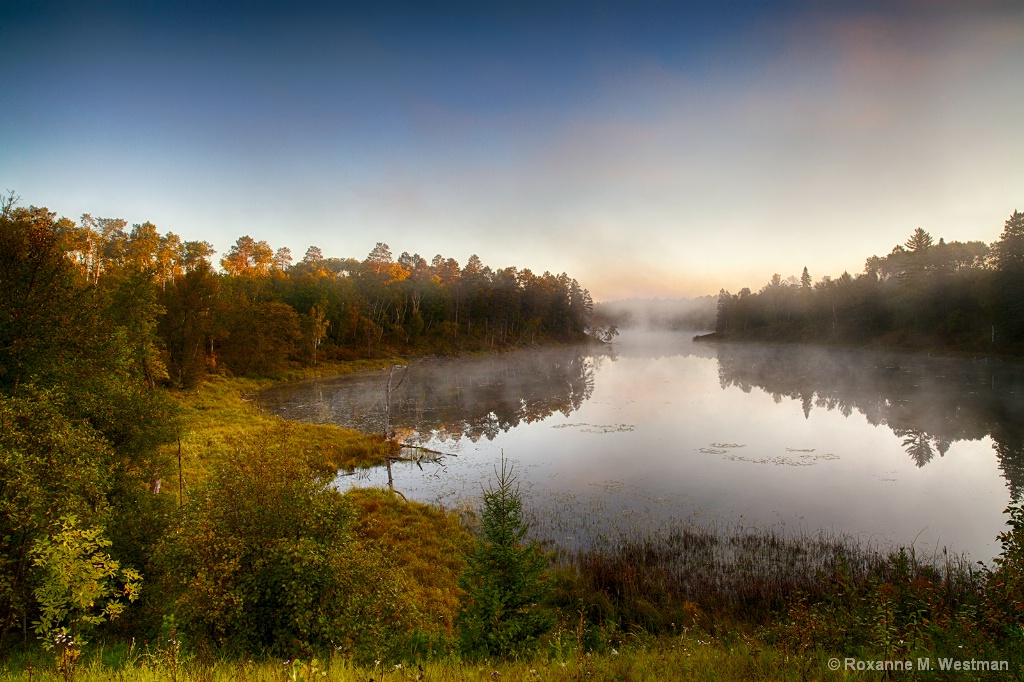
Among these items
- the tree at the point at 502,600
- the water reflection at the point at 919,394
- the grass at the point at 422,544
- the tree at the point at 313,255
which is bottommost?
the grass at the point at 422,544

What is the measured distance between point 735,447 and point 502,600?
25.4 m

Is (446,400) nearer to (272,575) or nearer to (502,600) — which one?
(272,575)

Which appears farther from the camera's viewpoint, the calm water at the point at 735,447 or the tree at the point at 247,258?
the tree at the point at 247,258

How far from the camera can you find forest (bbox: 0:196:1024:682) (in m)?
7.50

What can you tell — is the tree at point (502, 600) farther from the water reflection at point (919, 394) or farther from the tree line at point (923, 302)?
the tree line at point (923, 302)

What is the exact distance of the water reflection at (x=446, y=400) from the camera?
126ft

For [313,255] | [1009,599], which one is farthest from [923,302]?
[313,255]

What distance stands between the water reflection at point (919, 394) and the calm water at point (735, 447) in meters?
0.22

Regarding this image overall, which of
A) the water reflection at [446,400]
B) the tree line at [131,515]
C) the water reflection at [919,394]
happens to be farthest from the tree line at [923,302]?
the tree line at [131,515]

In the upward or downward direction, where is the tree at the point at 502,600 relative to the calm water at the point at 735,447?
upward

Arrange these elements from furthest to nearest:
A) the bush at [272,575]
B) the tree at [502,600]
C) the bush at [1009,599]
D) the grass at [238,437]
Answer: the grass at [238,437]
the tree at [502,600]
the bush at [272,575]
the bush at [1009,599]

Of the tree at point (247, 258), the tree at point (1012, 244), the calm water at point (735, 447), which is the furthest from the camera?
the tree at point (247, 258)

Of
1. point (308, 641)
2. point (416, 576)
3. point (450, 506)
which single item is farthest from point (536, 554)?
point (450, 506)

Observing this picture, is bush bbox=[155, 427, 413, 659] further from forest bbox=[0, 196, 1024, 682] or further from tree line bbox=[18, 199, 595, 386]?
tree line bbox=[18, 199, 595, 386]
